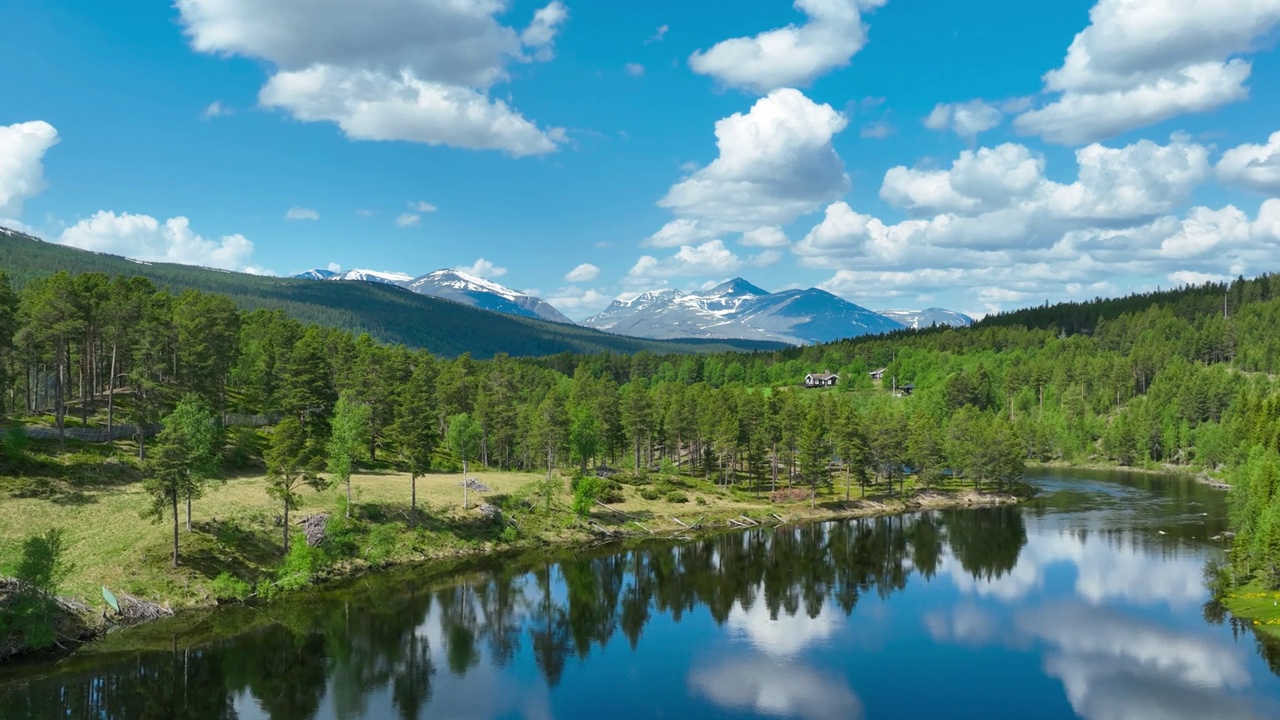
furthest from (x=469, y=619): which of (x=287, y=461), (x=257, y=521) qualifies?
(x=257, y=521)

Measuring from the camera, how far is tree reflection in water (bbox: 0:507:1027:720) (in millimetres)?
45781

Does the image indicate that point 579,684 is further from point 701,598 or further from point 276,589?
point 276,589

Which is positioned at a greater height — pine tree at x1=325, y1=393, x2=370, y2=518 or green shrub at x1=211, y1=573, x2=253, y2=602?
pine tree at x1=325, y1=393, x2=370, y2=518

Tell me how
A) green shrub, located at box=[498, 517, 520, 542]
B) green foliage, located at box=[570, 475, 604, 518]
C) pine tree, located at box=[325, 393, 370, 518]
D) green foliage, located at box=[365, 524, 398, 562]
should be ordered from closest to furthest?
pine tree, located at box=[325, 393, 370, 518] < green foliage, located at box=[365, 524, 398, 562] < green shrub, located at box=[498, 517, 520, 542] < green foliage, located at box=[570, 475, 604, 518]

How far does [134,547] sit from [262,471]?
2644 cm

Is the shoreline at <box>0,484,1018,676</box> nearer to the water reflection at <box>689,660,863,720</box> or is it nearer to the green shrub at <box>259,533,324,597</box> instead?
the green shrub at <box>259,533,324,597</box>

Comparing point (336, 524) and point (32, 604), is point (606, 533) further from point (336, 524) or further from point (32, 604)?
point (32, 604)

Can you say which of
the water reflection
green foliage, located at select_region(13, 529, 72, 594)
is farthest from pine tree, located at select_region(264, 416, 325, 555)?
the water reflection

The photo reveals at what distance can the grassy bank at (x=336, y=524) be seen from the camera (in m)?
60.5

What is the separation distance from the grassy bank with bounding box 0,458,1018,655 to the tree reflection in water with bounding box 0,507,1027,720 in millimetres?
5455

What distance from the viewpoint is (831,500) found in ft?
394

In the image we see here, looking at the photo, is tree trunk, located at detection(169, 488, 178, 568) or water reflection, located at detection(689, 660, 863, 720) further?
tree trunk, located at detection(169, 488, 178, 568)

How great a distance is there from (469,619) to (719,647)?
20729 millimetres

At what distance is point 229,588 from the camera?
63.1 metres
